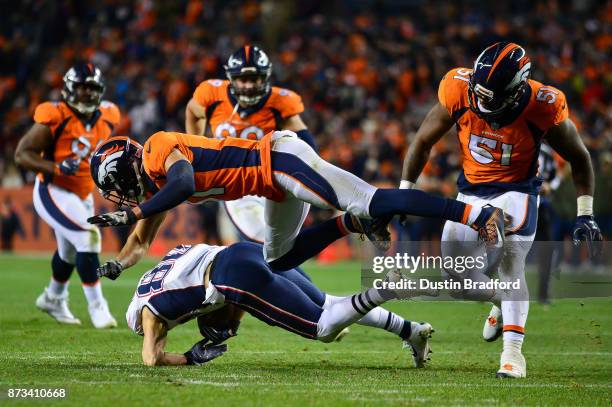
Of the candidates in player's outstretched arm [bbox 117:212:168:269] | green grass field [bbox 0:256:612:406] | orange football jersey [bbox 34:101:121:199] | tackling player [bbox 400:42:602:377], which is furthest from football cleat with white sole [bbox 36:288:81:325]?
tackling player [bbox 400:42:602:377]

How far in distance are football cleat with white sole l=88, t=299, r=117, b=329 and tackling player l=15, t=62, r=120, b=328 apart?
23 centimetres

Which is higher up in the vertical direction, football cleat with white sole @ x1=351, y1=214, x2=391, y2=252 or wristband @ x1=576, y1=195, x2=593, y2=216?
wristband @ x1=576, y1=195, x2=593, y2=216

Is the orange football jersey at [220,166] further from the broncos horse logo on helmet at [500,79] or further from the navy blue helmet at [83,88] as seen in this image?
the navy blue helmet at [83,88]

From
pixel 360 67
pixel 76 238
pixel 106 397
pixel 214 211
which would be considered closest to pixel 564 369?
pixel 106 397

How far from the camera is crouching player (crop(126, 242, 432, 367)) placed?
5930 mm

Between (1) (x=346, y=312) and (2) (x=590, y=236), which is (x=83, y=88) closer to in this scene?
(1) (x=346, y=312)

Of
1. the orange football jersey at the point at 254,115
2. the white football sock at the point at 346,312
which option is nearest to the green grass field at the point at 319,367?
the white football sock at the point at 346,312

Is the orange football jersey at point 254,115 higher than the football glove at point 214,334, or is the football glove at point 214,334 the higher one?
the orange football jersey at point 254,115

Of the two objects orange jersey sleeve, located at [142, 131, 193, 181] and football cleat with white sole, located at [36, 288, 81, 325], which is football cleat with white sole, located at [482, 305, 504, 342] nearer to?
orange jersey sleeve, located at [142, 131, 193, 181]

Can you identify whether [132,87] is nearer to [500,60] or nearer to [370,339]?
[370,339]

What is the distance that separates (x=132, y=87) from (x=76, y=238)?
12461 mm

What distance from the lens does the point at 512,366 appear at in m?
5.74

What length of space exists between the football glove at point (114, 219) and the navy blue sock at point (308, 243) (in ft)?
3.49

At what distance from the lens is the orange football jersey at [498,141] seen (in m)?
6.18
